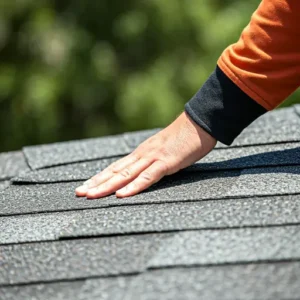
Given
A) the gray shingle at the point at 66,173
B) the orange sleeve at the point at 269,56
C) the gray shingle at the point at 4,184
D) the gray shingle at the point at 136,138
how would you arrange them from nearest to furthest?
the orange sleeve at the point at 269,56 < the gray shingle at the point at 66,173 < the gray shingle at the point at 4,184 < the gray shingle at the point at 136,138

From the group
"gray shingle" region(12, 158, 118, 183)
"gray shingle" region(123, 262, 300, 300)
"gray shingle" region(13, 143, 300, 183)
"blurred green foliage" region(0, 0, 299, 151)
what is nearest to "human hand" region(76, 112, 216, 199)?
"gray shingle" region(13, 143, 300, 183)

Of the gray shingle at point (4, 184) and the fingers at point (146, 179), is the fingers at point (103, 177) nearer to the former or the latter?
the fingers at point (146, 179)

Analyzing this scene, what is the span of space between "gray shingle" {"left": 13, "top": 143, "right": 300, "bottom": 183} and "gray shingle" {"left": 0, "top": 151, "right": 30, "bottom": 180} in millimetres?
212

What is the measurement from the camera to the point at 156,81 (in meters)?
6.59

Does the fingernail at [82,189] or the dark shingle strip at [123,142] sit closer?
the fingernail at [82,189]

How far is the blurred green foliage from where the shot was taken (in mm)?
6559

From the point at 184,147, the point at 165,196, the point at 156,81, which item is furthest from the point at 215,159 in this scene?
the point at 156,81

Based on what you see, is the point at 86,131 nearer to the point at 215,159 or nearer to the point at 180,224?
the point at 215,159

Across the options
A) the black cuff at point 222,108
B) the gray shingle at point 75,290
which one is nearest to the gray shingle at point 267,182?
the black cuff at point 222,108

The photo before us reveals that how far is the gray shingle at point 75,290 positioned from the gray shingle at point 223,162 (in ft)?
2.58

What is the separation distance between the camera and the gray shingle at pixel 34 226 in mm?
1633

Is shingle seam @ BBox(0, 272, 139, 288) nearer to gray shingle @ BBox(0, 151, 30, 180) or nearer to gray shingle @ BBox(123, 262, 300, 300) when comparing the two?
gray shingle @ BBox(123, 262, 300, 300)

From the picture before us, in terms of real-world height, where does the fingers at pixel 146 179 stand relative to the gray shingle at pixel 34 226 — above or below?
above

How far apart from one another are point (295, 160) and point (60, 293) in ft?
3.07
